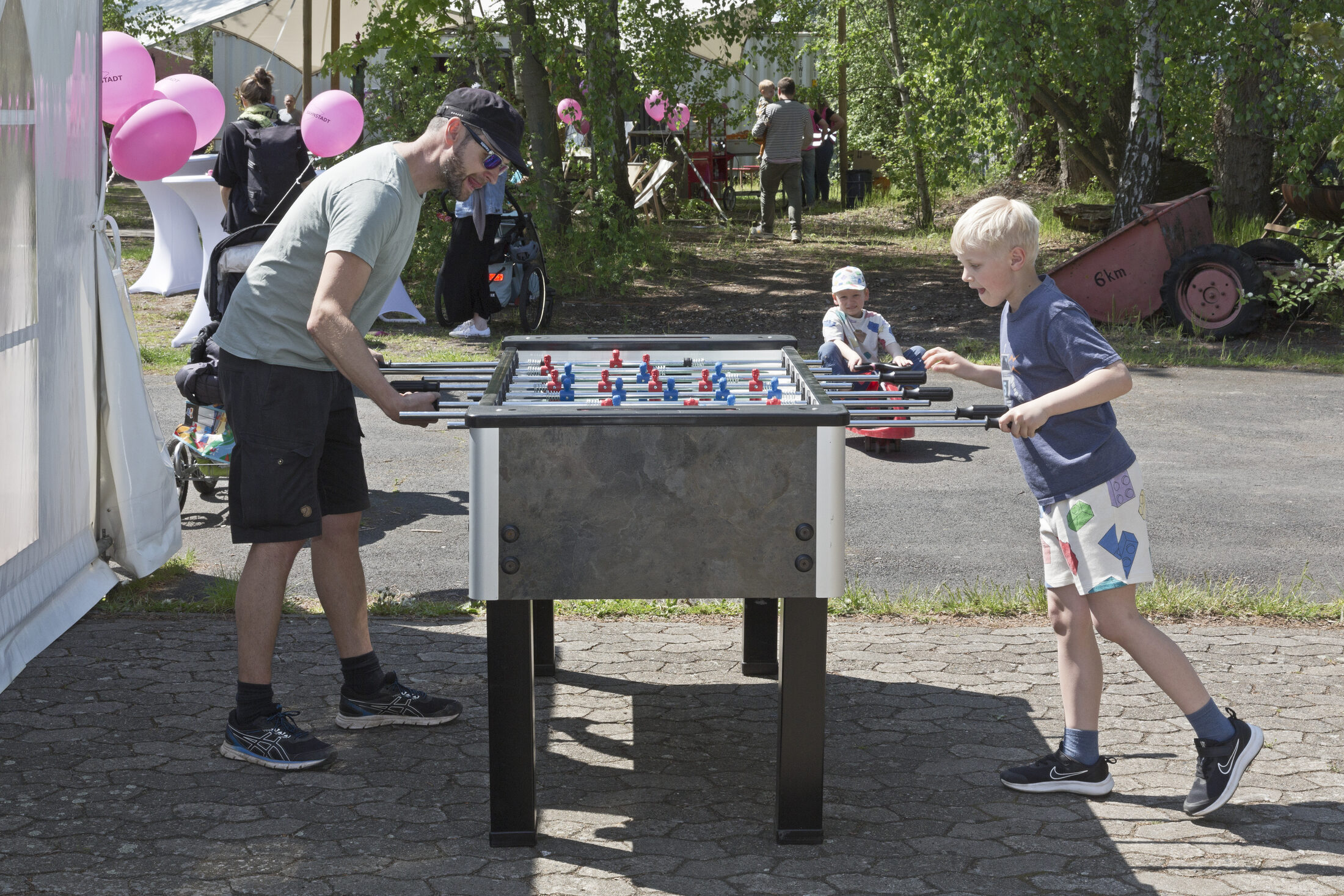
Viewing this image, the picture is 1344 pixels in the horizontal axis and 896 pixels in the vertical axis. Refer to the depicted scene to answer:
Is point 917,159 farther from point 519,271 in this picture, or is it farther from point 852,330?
point 852,330

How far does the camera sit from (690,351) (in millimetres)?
5043

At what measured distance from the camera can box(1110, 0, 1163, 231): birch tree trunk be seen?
1300cm

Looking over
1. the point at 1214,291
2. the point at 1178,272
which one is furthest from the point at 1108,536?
the point at 1214,291

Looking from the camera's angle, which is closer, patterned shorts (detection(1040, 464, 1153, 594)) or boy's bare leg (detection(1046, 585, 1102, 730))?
patterned shorts (detection(1040, 464, 1153, 594))

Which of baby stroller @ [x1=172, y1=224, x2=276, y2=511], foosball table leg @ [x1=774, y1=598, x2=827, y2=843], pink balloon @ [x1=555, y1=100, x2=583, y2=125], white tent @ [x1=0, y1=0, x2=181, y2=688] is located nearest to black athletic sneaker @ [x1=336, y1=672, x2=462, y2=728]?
white tent @ [x1=0, y1=0, x2=181, y2=688]

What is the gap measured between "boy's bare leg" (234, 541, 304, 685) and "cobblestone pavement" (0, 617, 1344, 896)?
32 centimetres

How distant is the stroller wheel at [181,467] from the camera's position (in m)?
6.84

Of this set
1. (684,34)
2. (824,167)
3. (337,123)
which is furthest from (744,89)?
(337,123)

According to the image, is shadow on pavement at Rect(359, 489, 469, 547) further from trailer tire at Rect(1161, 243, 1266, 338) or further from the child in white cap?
trailer tire at Rect(1161, 243, 1266, 338)

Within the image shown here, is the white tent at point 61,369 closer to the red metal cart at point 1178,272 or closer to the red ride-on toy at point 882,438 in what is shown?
the red ride-on toy at point 882,438

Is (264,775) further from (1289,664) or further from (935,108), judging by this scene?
(935,108)

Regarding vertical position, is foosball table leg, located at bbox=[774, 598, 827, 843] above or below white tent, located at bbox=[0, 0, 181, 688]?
below

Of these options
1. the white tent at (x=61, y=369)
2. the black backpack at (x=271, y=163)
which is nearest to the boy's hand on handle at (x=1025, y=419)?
the white tent at (x=61, y=369)

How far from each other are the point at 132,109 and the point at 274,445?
394 centimetres
